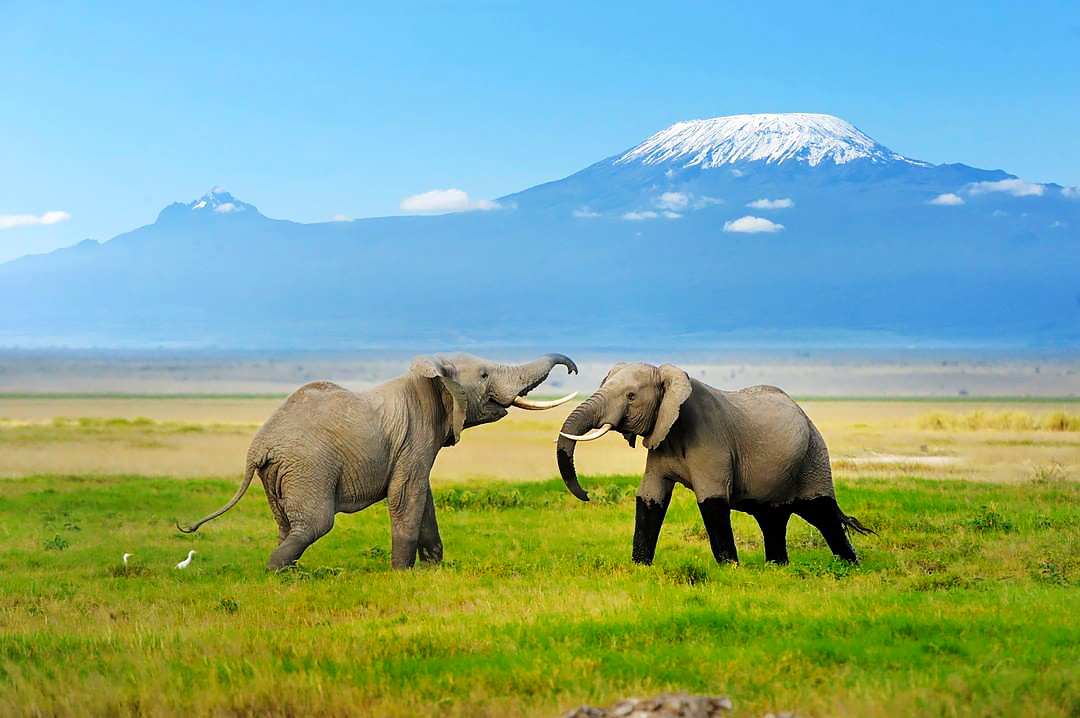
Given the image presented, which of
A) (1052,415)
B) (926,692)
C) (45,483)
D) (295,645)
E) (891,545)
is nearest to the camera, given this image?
(926,692)

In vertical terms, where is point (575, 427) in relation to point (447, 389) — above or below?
below

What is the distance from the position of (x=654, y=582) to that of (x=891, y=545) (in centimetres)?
548

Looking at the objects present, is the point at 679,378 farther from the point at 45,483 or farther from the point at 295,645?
the point at 45,483

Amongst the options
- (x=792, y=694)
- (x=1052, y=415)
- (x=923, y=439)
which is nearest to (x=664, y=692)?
(x=792, y=694)

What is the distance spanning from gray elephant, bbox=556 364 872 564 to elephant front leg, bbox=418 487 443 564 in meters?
1.81

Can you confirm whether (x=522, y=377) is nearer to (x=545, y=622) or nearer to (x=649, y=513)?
(x=649, y=513)

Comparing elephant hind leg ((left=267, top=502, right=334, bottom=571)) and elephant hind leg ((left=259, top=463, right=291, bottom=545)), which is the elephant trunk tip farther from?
elephant hind leg ((left=259, top=463, right=291, bottom=545))

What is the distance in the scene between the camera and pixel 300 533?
1484 centimetres

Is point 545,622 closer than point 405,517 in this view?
Yes

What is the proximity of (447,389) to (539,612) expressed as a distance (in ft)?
13.6

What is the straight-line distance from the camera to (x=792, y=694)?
28.9 ft

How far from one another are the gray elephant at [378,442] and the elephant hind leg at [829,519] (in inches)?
125

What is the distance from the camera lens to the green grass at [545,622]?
897 centimetres

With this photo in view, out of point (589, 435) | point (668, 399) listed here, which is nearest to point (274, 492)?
point (589, 435)
